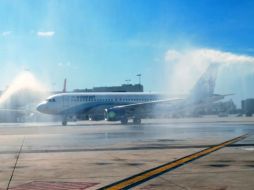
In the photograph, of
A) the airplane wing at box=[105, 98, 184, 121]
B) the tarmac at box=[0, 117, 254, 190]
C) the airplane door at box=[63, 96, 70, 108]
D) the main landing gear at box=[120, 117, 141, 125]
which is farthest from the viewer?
the airplane door at box=[63, 96, 70, 108]

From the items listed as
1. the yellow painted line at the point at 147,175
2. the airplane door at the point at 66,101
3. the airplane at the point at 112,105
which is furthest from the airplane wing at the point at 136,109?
the yellow painted line at the point at 147,175

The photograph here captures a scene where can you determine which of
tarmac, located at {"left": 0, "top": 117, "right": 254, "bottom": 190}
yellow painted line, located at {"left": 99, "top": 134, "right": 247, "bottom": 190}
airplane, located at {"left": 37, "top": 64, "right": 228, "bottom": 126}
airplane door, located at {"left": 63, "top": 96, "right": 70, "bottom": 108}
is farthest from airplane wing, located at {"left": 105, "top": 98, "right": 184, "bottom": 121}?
yellow painted line, located at {"left": 99, "top": 134, "right": 247, "bottom": 190}

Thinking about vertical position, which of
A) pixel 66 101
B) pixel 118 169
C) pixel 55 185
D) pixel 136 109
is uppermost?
pixel 66 101

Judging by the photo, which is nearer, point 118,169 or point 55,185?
point 55,185

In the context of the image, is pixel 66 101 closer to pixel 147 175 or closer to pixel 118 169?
pixel 118 169

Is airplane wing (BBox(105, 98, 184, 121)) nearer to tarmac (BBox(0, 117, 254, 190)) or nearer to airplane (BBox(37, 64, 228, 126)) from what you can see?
airplane (BBox(37, 64, 228, 126))

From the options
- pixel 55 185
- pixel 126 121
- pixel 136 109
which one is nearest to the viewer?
pixel 55 185

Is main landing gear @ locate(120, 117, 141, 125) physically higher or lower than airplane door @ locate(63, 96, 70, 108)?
lower

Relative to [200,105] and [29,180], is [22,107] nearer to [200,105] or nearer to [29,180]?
[200,105]

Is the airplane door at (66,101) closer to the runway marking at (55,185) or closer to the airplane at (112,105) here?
the airplane at (112,105)

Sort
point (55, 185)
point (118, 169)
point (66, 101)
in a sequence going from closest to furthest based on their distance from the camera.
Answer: point (55, 185) → point (118, 169) → point (66, 101)

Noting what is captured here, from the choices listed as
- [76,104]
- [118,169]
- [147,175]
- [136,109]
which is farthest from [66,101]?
[147,175]

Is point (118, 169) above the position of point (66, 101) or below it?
below

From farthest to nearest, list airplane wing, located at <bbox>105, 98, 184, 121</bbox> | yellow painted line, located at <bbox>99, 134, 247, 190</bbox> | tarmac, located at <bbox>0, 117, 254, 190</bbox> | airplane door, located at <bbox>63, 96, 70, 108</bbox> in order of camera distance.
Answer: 1. airplane door, located at <bbox>63, 96, 70, 108</bbox>
2. airplane wing, located at <bbox>105, 98, 184, 121</bbox>
3. tarmac, located at <bbox>0, 117, 254, 190</bbox>
4. yellow painted line, located at <bbox>99, 134, 247, 190</bbox>
